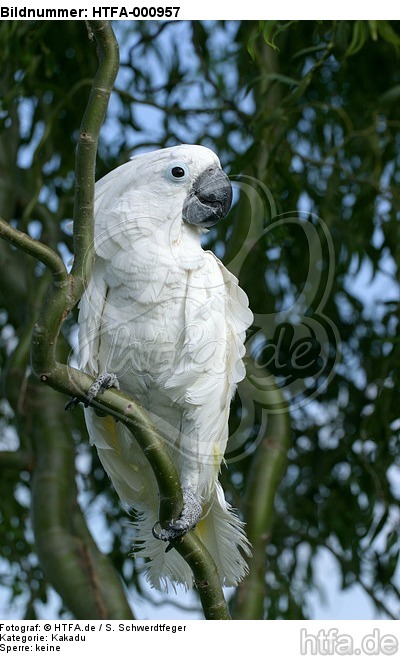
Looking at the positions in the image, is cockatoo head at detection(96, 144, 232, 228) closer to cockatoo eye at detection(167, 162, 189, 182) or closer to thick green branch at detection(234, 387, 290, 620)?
cockatoo eye at detection(167, 162, 189, 182)

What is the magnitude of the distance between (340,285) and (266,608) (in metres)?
0.93

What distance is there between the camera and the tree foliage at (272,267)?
2189 mm

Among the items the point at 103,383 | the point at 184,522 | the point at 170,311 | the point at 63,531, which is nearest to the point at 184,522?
the point at 184,522

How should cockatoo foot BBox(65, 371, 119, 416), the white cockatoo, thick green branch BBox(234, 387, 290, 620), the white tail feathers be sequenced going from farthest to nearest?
thick green branch BBox(234, 387, 290, 620)
the white tail feathers
the white cockatoo
cockatoo foot BBox(65, 371, 119, 416)

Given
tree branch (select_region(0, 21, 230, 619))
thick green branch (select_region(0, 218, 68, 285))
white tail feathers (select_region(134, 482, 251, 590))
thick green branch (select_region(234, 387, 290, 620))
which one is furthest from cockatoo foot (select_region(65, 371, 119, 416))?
thick green branch (select_region(234, 387, 290, 620))

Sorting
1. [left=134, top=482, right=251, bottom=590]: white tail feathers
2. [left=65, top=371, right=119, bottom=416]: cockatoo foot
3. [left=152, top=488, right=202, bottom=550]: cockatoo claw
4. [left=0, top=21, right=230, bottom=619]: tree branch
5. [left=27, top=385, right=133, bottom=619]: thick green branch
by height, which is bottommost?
[left=27, top=385, right=133, bottom=619]: thick green branch

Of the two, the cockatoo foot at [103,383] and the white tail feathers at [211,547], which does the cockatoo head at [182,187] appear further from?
the white tail feathers at [211,547]

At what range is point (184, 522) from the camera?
1.57 m

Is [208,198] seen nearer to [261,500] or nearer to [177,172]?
[177,172]

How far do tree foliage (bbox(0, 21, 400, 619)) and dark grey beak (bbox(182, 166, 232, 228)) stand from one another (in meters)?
0.28

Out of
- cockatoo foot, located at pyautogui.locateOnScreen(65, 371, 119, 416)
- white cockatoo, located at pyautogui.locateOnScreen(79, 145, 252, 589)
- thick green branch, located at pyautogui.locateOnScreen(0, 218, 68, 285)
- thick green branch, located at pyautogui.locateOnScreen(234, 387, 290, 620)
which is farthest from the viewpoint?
thick green branch, located at pyautogui.locateOnScreen(234, 387, 290, 620)

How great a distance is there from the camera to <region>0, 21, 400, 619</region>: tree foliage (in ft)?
7.18

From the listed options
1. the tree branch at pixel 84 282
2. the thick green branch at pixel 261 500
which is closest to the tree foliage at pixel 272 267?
the thick green branch at pixel 261 500

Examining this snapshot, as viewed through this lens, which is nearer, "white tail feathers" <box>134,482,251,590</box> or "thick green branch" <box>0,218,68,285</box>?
"thick green branch" <box>0,218,68,285</box>
